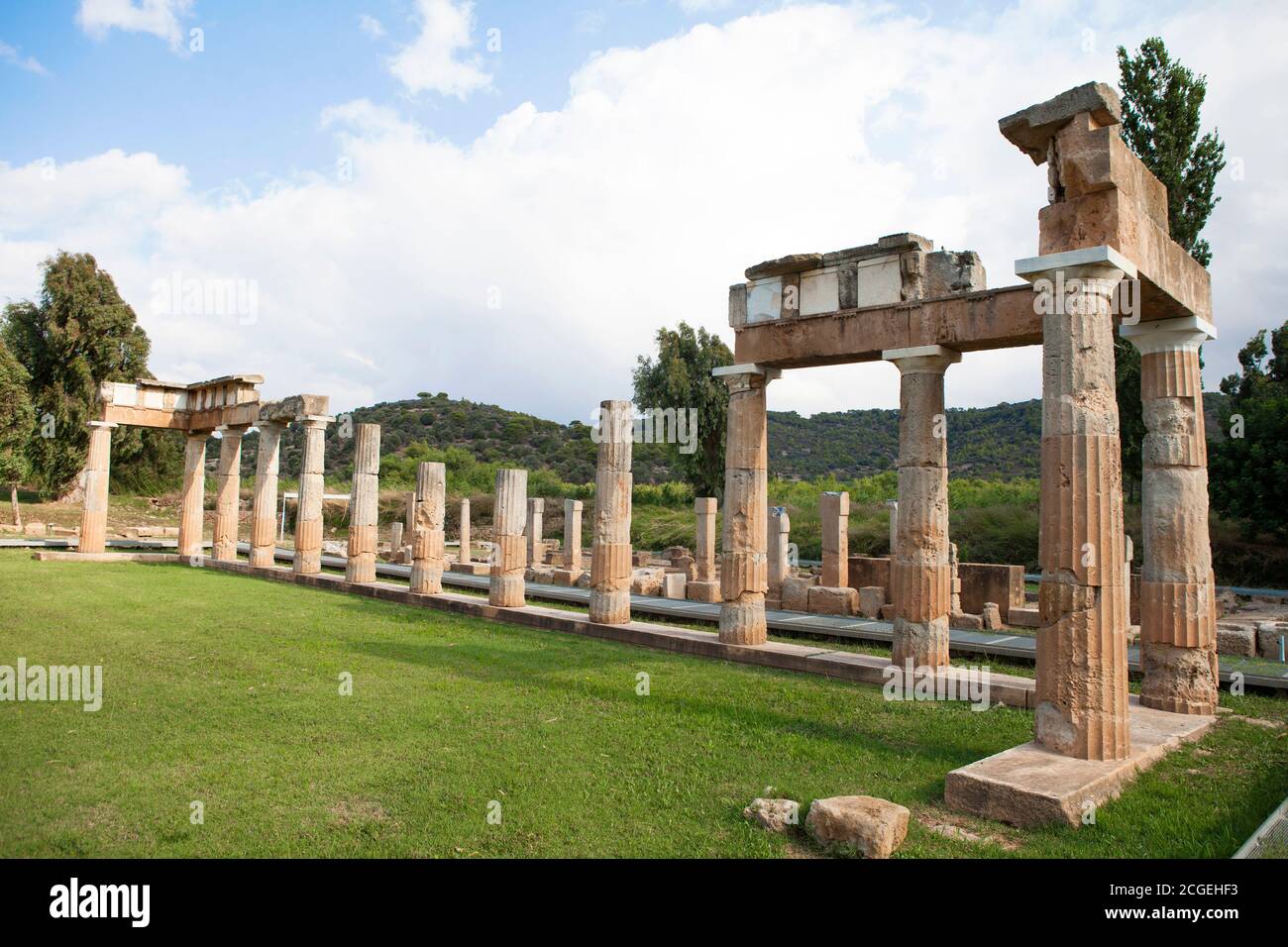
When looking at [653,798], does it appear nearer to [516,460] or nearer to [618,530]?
[618,530]

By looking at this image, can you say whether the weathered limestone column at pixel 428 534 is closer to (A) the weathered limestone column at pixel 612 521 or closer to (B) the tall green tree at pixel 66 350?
(A) the weathered limestone column at pixel 612 521

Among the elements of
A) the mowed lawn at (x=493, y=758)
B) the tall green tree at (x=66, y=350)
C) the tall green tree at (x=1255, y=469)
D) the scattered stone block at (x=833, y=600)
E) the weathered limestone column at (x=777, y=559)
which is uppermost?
the tall green tree at (x=66, y=350)

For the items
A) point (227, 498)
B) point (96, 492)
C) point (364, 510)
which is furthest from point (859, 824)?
point (96, 492)

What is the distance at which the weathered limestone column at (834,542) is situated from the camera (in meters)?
17.4

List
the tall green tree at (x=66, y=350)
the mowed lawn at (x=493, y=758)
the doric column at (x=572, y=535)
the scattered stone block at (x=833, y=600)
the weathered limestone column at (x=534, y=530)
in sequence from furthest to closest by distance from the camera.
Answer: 1. the tall green tree at (x=66, y=350)
2. the weathered limestone column at (x=534, y=530)
3. the doric column at (x=572, y=535)
4. the scattered stone block at (x=833, y=600)
5. the mowed lawn at (x=493, y=758)

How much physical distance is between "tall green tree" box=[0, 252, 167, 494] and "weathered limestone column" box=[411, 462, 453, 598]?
23275mm

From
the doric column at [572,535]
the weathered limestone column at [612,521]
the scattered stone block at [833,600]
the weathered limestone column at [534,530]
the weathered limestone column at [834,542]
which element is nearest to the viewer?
the weathered limestone column at [612,521]

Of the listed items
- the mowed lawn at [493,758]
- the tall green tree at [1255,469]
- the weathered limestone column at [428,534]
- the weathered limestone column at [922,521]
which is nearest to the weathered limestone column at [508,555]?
the weathered limestone column at [428,534]

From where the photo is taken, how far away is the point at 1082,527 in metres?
6.59

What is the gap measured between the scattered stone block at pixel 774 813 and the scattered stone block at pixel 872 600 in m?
11.0

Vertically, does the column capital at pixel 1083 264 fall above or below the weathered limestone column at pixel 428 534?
above

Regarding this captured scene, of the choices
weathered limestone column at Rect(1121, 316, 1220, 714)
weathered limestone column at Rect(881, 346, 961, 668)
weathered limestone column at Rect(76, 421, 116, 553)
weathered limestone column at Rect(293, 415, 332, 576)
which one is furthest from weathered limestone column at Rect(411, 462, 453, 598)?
weathered limestone column at Rect(1121, 316, 1220, 714)

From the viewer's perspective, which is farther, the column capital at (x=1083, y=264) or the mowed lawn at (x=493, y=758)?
the column capital at (x=1083, y=264)

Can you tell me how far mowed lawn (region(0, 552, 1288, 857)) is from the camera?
4.97 metres
